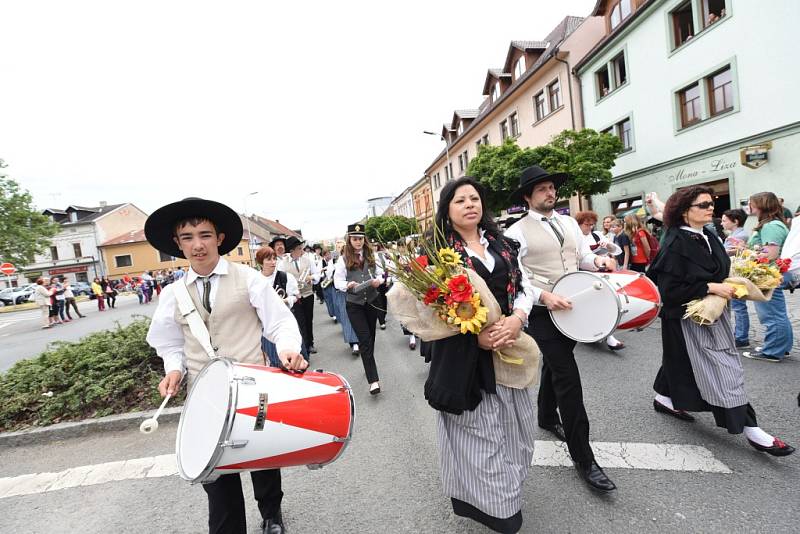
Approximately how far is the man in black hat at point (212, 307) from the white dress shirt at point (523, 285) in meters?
1.06

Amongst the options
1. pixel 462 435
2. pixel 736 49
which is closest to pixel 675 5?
pixel 736 49

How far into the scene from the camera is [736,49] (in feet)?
41.2

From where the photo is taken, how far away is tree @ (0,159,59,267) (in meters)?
26.4

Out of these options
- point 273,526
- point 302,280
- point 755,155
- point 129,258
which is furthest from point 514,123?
point 129,258

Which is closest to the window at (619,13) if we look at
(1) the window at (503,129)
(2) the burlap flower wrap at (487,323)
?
(1) the window at (503,129)

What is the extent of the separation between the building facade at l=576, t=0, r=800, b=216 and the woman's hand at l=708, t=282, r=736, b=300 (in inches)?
491

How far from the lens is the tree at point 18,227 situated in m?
26.4

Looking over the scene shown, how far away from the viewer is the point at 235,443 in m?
1.65

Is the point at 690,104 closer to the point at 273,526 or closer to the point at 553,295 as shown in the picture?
the point at 553,295

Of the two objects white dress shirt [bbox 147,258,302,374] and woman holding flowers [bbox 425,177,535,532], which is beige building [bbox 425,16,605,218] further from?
white dress shirt [bbox 147,258,302,374]

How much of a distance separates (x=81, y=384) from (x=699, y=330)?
19.4ft

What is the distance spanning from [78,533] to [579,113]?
2254cm

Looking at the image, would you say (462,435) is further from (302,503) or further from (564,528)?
(302,503)

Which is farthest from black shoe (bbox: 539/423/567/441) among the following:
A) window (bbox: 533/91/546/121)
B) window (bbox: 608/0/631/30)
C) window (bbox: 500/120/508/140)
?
window (bbox: 500/120/508/140)
